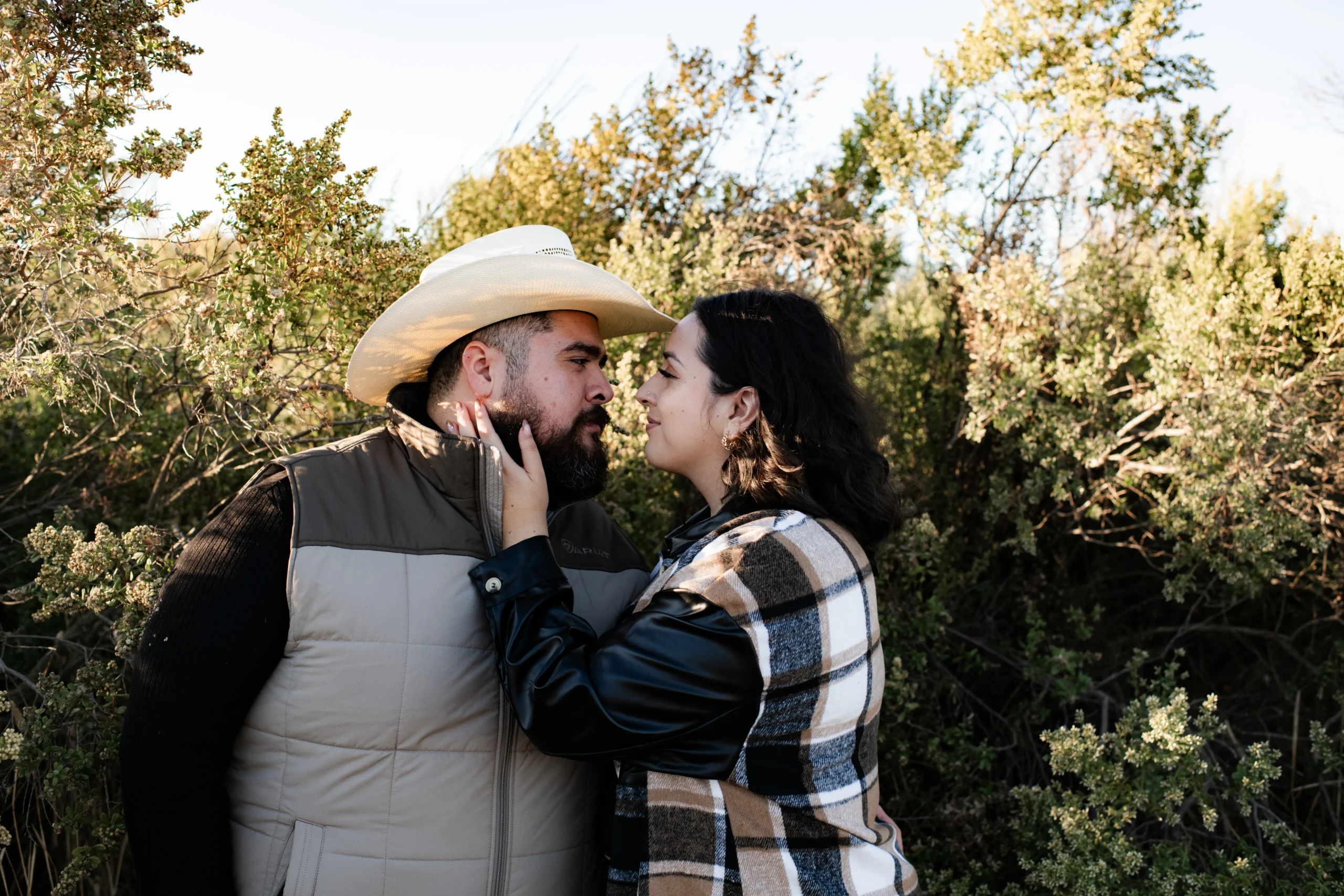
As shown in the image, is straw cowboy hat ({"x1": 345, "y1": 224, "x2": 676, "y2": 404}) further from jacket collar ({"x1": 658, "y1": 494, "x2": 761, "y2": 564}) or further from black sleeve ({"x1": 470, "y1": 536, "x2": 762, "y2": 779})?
black sleeve ({"x1": 470, "y1": 536, "x2": 762, "y2": 779})

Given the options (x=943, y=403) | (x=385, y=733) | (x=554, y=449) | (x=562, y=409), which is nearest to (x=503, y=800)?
(x=385, y=733)

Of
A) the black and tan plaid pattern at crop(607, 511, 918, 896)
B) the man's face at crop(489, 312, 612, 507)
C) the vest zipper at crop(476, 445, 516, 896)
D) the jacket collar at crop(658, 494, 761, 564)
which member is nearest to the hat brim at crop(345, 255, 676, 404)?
the man's face at crop(489, 312, 612, 507)

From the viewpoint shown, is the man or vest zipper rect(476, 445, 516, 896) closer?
the man

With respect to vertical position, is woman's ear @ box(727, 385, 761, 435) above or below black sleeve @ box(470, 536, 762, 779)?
above

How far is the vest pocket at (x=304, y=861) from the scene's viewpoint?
6.33ft

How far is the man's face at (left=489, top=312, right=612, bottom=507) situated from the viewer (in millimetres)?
2430

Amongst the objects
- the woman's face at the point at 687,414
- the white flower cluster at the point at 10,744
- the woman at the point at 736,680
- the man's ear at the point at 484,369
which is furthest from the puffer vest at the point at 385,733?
the white flower cluster at the point at 10,744

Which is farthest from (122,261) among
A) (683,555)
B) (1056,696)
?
(1056,696)

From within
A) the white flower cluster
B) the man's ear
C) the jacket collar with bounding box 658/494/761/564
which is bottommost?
the white flower cluster

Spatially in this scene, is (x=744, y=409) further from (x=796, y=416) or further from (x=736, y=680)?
(x=736, y=680)

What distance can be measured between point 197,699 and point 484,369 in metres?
1.01

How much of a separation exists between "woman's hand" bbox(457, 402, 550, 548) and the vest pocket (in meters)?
0.69

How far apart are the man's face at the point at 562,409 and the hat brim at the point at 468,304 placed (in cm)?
10

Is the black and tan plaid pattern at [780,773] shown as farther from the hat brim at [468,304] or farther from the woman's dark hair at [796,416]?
the hat brim at [468,304]
